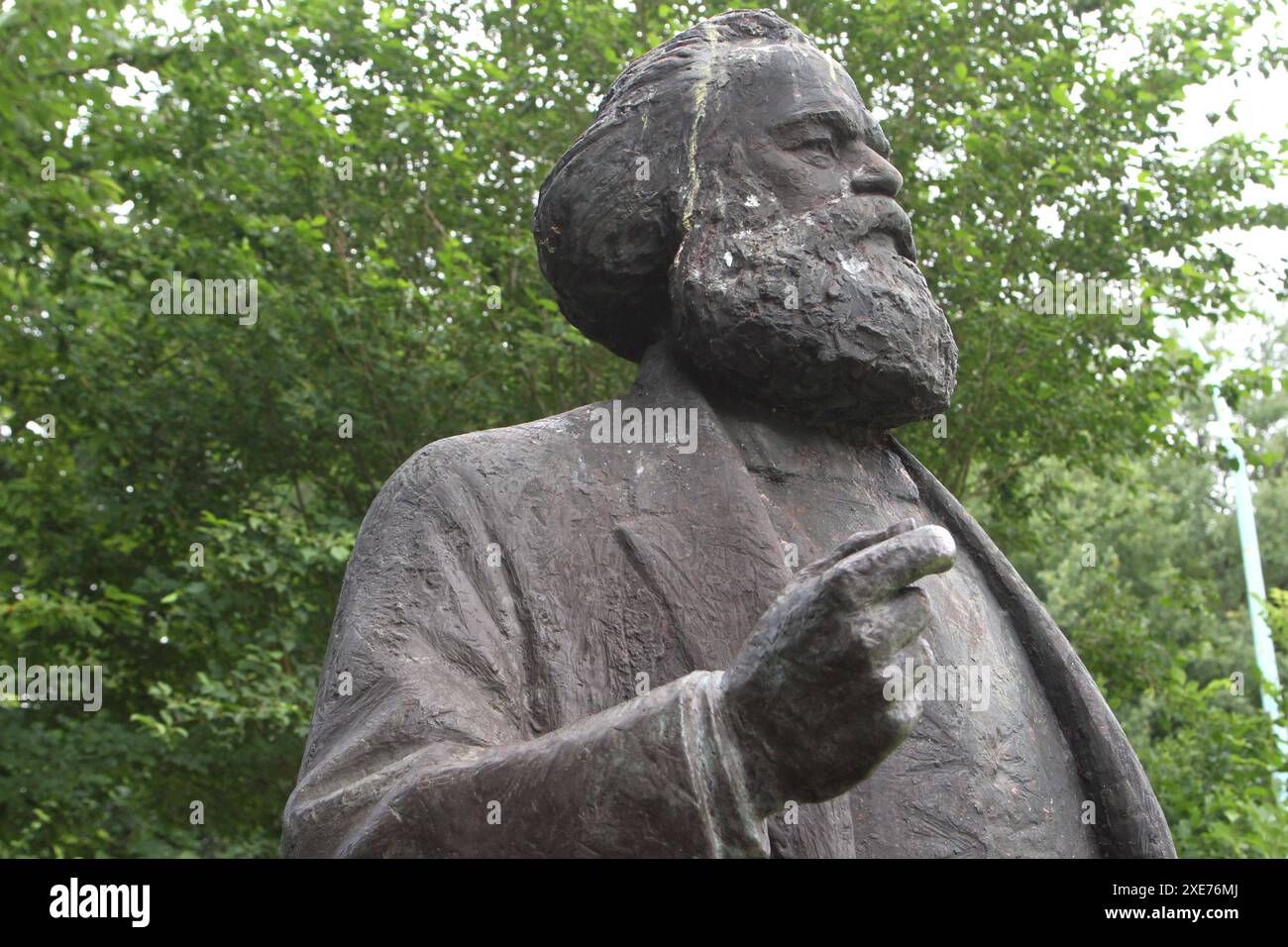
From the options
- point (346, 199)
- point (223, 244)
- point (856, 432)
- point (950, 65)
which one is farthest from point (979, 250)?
point (856, 432)

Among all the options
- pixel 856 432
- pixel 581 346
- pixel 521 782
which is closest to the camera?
pixel 521 782

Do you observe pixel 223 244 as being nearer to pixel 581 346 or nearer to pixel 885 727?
pixel 581 346

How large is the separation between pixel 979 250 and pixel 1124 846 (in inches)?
275

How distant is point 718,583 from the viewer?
2891 mm

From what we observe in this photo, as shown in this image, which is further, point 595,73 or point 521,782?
point 595,73

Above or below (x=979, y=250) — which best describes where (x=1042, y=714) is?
below

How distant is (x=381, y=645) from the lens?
8.86ft

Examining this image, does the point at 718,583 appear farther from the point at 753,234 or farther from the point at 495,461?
the point at 753,234

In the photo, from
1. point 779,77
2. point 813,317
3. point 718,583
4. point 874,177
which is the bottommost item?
point 718,583

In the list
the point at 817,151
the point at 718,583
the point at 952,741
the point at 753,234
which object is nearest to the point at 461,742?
the point at 718,583

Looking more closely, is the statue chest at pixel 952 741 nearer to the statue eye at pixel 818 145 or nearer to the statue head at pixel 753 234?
the statue head at pixel 753 234

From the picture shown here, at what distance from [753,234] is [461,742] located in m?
1.17

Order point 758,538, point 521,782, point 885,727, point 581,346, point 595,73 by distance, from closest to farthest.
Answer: point 885,727 → point 521,782 → point 758,538 → point 581,346 → point 595,73

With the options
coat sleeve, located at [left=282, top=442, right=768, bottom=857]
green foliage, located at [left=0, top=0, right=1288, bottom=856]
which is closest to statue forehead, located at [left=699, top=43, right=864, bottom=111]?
coat sleeve, located at [left=282, top=442, right=768, bottom=857]
